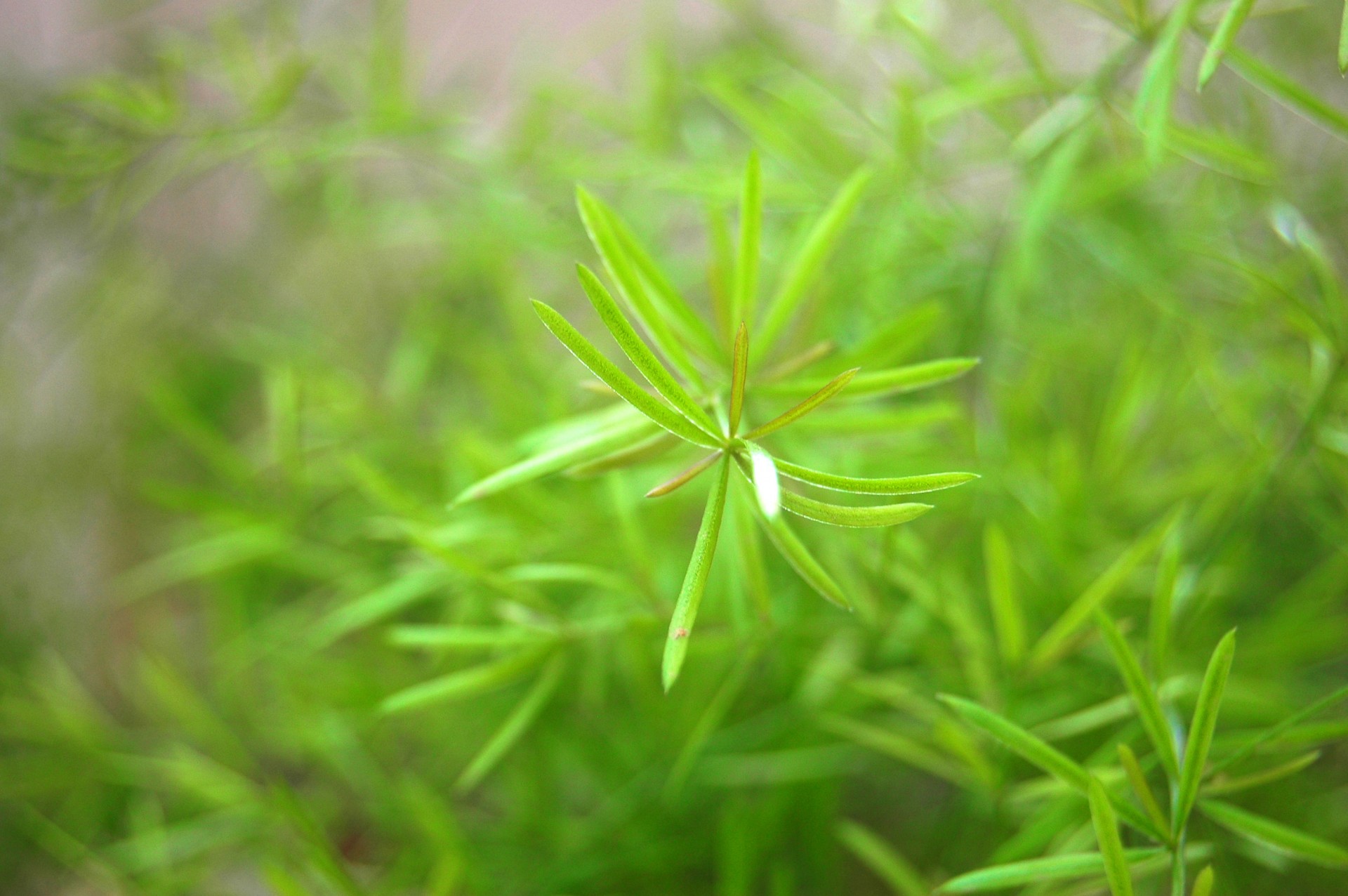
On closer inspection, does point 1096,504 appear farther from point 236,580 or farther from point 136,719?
point 136,719

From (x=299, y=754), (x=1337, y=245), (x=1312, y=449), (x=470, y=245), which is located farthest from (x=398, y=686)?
(x=1337, y=245)

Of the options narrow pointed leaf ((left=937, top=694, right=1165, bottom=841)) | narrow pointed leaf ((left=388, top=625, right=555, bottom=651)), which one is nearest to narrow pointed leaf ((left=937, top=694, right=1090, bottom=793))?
narrow pointed leaf ((left=937, top=694, right=1165, bottom=841))

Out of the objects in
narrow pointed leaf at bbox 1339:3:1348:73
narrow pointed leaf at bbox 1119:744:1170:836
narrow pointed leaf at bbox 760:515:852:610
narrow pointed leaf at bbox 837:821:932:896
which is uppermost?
narrow pointed leaf at bbox 1339:3:1348:73

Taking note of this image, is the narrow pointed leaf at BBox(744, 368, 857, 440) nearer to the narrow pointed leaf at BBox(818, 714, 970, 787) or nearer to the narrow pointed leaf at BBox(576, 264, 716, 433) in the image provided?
the narrow pointed leaf at BBox(576, 264, 716, 433)

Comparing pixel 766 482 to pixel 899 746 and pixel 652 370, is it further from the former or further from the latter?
pixel 899 746

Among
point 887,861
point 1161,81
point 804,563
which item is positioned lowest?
point 887,861

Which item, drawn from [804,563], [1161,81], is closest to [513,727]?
[804,563]
